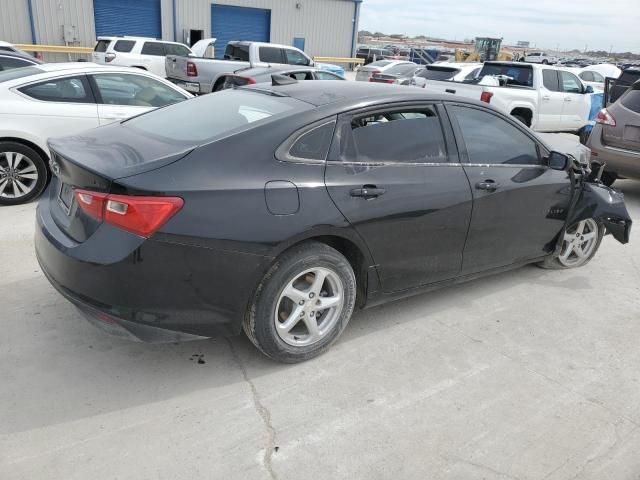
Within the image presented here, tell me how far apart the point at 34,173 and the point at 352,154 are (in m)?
4.21

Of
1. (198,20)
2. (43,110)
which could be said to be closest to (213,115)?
(43,110)

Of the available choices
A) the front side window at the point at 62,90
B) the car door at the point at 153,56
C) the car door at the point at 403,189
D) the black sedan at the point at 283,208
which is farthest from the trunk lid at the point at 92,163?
the car door at the point at 153,56

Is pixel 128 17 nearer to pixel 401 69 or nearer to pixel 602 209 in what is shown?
pixel 401 69

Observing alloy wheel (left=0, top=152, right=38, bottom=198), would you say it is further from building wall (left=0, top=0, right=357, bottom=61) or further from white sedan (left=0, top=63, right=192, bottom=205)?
building wall (left=0, top=0, right=357, bottom=61)

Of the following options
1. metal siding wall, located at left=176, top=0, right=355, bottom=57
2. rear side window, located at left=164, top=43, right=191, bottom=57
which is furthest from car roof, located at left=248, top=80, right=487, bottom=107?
metal siding wall, located at left=176, top=0, right=355, bottom=57

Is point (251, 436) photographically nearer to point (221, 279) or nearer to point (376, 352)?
point (221, 279)

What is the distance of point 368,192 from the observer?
3.26m

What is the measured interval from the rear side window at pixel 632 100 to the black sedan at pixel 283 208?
13.5 feet

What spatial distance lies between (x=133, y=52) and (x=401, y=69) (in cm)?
1002

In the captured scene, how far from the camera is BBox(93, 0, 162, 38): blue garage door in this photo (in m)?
26.0

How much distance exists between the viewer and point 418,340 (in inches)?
146

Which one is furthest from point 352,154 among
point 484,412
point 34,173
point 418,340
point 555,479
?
point 34,173

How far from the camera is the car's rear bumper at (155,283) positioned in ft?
8.77

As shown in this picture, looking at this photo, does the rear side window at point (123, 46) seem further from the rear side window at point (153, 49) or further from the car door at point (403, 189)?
the car door at point (403, 189)
